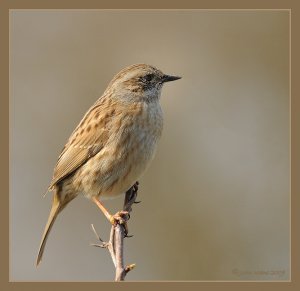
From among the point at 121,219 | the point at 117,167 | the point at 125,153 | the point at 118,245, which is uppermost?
the point at 125,153

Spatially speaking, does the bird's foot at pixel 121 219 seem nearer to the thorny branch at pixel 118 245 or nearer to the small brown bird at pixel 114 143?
the thorny branch at pixel 118 245

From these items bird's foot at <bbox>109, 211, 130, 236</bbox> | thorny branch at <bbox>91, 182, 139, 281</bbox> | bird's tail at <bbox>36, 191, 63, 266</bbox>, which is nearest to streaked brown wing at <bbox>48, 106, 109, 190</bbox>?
bird's tail at <bbox>36, 191, 63, 266</bbox>

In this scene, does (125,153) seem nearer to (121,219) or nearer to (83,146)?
(83,146)

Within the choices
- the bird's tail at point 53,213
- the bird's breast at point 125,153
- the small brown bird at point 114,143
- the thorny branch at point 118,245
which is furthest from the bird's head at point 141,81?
the bird's tail at point 53,213

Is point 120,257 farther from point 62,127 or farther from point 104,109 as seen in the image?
point 62,127

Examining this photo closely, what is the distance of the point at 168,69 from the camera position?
1109 centimetres

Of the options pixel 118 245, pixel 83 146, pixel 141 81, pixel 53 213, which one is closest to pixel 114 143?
pixel 83 146

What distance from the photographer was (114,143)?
8.38m

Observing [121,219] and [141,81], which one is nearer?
[121,219]

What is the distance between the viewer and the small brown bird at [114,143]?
8328 millimetres

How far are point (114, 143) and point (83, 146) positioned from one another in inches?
16.9

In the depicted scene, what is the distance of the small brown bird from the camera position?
27.3 ft

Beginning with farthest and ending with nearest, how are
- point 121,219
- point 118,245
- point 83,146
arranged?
1. point 83,146
2. point 121,219
3. point 118,245

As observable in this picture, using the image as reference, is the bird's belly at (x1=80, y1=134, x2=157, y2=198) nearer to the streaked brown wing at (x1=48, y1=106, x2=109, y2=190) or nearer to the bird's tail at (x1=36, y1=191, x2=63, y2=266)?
the streaked brown wing at (x1=48, y1=106, x2=109, y2=190)
